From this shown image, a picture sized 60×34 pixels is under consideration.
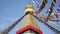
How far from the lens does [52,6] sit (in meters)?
13.5

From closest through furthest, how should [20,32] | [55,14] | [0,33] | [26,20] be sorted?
[20,32] < [26,20] < [0,33] < [55,14]

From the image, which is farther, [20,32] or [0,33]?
[0,33]

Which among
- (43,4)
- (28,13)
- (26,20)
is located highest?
(43,4)

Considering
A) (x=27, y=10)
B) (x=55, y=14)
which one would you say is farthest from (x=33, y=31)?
(x=55, y=14)

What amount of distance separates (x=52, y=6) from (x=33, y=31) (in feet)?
16.1

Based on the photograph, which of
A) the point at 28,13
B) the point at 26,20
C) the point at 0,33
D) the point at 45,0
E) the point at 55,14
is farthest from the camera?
the point at 55,14

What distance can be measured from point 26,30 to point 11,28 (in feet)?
9.14

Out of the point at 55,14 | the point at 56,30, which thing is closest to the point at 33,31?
the point at 56,30

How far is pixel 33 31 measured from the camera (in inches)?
363

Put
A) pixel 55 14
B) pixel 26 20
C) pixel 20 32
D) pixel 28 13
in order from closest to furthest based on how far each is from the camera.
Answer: pixel 20 32, pixel 26 20, pixel 28 13, pixel 55 14

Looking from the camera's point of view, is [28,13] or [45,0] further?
[45,0]

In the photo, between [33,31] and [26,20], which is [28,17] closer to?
[26,20]

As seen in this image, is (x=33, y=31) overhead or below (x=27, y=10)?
below

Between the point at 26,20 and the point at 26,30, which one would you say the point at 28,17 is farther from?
the point at 26,30
